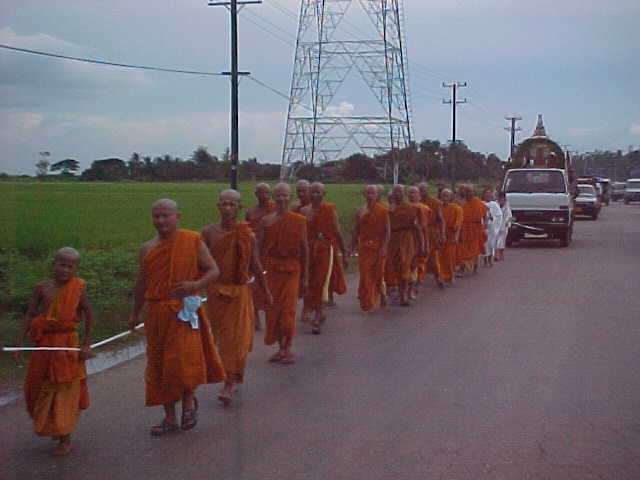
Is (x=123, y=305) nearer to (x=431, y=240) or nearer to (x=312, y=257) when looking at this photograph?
(x=312, y=257)

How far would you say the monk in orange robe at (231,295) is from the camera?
667 cm

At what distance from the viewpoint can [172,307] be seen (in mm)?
5715

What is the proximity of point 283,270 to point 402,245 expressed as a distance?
170 inches

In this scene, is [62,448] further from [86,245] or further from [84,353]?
[86,245]

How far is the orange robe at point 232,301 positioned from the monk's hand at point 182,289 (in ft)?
3.23

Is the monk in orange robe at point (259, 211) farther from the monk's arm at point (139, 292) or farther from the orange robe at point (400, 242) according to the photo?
the monk's arm at point (139, 292)

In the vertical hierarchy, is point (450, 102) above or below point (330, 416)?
above

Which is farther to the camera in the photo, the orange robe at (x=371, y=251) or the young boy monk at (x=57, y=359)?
the orange robe at (x=371, y=251)

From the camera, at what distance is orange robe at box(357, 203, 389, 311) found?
11.1 metres

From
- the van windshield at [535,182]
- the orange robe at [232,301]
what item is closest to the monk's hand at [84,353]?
the orange robe at [232,301]

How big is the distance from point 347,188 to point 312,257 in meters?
40.5

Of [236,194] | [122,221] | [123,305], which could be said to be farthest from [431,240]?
[122,221]

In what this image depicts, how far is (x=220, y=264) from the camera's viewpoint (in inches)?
264

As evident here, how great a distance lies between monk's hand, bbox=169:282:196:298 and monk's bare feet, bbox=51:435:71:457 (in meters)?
1.18
